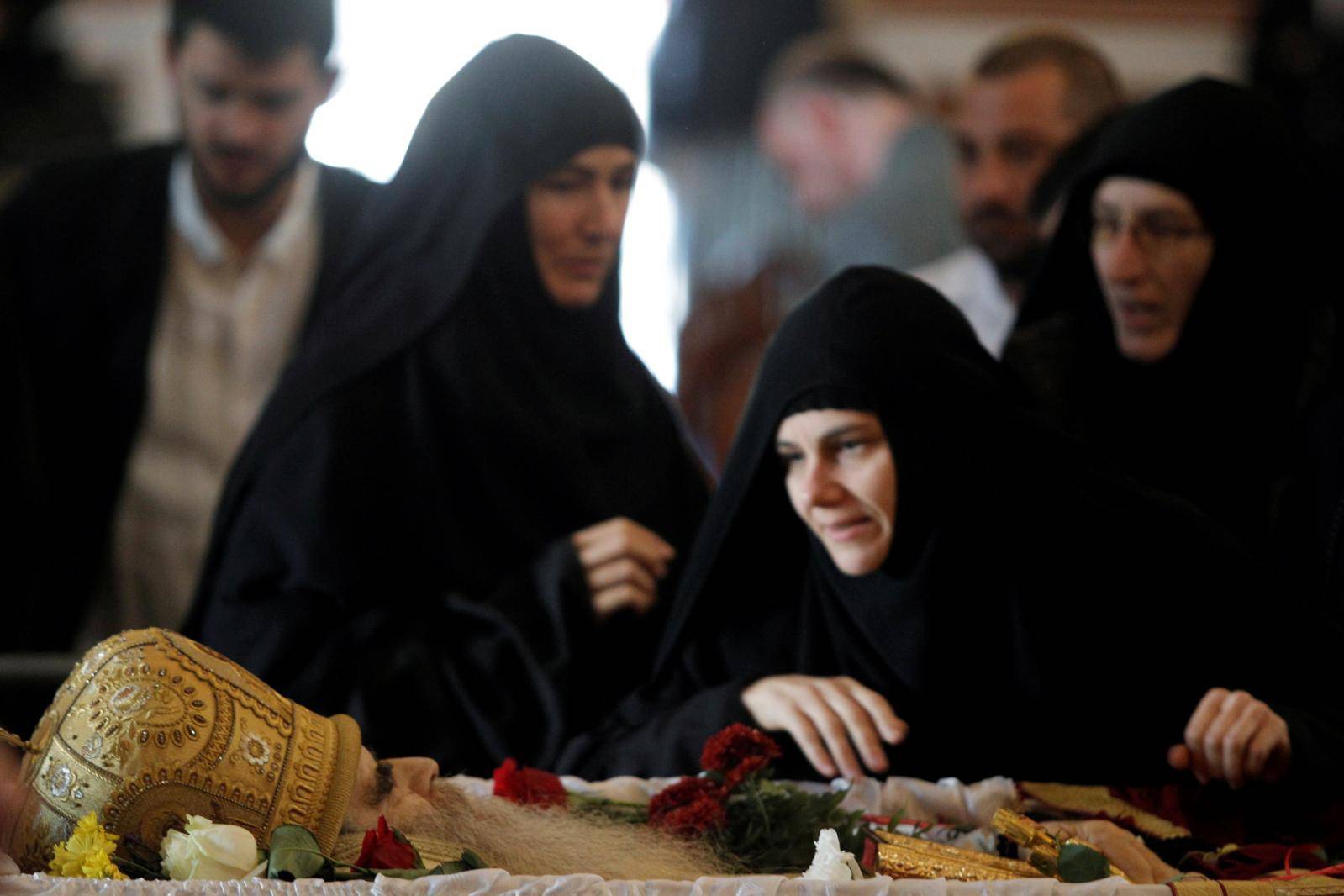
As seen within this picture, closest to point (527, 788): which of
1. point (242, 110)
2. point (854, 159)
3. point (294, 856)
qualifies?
point (294, 856)

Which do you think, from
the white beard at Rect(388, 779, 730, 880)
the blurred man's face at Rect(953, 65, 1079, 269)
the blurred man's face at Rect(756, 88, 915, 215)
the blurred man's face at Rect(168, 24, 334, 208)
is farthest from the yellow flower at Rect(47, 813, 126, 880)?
the blurred man's face at Rect(756, 88, 915, 215)

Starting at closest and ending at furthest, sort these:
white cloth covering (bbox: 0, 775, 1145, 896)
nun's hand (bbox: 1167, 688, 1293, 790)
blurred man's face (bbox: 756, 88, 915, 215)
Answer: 1. white cloth covering (bbox: 0, 775, 1145, 896)
2. nun's hand (bbox: 1167, 688, 1293, 790)
3. blurred man's face (bbox: 756, 88, 915, 215)

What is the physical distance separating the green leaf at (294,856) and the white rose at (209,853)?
0.10ft

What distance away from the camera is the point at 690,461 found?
356 cm

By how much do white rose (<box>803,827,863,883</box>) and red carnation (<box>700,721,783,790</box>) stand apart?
32 centimetres

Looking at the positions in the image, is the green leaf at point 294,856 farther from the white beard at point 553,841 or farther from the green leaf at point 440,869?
Answer: the white beard at point 553,841

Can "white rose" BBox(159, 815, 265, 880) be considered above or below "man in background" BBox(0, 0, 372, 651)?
below

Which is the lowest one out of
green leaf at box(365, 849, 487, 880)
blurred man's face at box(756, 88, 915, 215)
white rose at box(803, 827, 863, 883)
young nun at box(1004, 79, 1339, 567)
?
green leaf at box(365, 849, 487, 880)

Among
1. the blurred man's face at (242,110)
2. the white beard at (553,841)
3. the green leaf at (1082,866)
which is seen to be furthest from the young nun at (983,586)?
the blurred man's face at (242,110)

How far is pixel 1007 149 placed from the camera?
4281mm

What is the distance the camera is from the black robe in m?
3.87

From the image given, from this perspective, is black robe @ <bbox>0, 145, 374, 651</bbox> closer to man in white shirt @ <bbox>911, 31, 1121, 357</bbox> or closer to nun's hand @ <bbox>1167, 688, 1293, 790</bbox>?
man in white shirt @ <bbox>911, 31, 1121, 357</bbox>

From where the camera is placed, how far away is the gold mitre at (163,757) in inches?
81.1

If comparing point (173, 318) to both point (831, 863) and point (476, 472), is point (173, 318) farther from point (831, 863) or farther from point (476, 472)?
point (831, 863)
